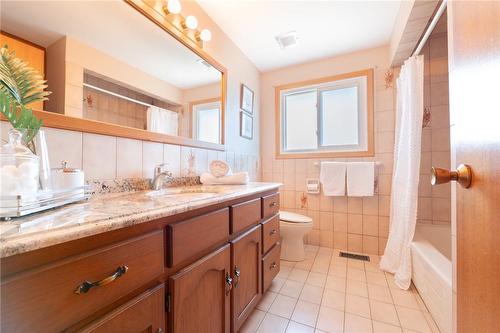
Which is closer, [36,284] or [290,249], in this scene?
[36,284]

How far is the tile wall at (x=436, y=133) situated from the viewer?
1.92 metres

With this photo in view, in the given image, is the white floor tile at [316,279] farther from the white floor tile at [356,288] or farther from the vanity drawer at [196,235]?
the vanity drawer at [196,235]

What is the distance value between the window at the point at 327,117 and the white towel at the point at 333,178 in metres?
0.17

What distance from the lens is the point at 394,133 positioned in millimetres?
2045

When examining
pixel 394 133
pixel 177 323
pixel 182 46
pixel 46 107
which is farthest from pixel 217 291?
pixel 394 133

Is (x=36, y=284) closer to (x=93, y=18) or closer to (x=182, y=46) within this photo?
(x=93, y=18)

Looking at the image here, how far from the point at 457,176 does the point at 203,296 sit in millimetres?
869

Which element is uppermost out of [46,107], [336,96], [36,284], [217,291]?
[336,96]

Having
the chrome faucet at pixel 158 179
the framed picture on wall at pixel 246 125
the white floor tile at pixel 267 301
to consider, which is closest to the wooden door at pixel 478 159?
the white floor tile at pixel 267 301

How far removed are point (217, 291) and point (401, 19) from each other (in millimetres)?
2213

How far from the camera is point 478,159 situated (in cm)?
42

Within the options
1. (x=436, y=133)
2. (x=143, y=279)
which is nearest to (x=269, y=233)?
(x=143, y=279)

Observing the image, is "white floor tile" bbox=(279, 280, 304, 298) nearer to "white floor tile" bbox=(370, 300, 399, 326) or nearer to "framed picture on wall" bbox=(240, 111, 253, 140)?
"white floor tile" bbox=(370, 300, 399, 326)

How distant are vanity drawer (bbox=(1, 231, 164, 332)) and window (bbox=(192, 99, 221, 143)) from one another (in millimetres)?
1092
